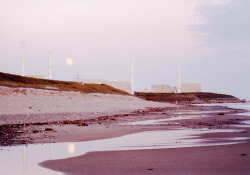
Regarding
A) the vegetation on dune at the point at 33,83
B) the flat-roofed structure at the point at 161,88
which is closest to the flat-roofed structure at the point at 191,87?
the flat-roofed structure at the point at 161,88

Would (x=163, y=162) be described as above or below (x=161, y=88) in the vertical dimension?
below

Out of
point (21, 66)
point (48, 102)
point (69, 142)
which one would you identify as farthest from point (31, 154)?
point (21, 66)

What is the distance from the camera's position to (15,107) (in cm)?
2753

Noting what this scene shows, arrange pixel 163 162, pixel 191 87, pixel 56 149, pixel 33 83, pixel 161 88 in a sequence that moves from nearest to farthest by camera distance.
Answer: pixel 163 162 → pixel 56 149 → pixel 33 83 → pixel 191 87 → pixel 161 88

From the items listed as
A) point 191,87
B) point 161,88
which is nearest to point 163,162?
point 161,88

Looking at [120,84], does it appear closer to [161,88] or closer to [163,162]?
[161,88]

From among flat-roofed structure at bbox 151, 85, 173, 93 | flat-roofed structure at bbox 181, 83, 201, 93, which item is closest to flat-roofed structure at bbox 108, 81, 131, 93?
flat-roofed structure at bbox 151, 85, 173, 93

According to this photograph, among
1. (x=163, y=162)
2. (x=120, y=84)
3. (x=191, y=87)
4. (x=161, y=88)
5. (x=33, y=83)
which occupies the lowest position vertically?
(x=163, y=162)

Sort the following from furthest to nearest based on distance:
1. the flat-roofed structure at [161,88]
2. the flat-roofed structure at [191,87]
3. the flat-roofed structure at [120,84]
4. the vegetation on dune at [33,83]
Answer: the flat-roofed structure at [161,88] < the flat-roofed structure at [191,87] < the flat-roofed structure at [120,84] < the vegetation on dune at [33,83]

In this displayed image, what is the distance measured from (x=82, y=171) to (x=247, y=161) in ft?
11.2

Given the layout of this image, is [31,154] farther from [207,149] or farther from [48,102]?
[48,102]

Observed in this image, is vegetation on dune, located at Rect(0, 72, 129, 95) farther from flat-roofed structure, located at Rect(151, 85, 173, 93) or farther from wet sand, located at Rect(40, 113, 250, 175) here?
flat-roofed structure, located at Rect(151, 85, 173, 93)

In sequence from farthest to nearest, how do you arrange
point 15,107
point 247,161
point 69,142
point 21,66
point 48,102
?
point 21,66, point 48,102, point 15,107, point 69,142, point 247,161

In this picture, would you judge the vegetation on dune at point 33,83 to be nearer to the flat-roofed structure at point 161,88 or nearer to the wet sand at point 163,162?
the wet sand at point 163,162
